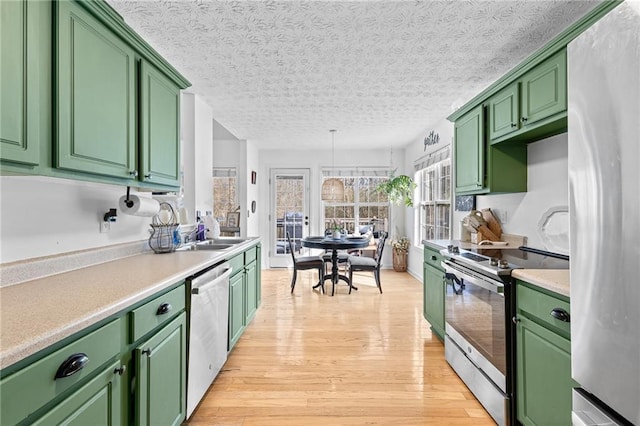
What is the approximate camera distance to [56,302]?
113 cm

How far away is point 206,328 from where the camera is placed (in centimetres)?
199

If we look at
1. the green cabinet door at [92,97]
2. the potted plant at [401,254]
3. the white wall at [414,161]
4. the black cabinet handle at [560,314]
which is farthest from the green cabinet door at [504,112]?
the potted plant at [401,254]

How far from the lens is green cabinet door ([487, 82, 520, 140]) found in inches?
88.6

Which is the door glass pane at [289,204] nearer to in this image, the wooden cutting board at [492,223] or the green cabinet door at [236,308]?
the green cabinet door at [236,308]

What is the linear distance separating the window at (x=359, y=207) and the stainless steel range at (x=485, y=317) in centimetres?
404

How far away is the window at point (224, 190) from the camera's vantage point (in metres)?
5.98

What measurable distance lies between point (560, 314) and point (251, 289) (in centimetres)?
255

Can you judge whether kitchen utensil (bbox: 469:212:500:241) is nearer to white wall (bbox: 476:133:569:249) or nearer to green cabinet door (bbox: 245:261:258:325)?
white wall (bbox: 476:133:569:249)

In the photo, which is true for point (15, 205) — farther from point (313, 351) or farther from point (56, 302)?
point (313, 351)

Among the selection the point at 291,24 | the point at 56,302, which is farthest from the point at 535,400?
the point at 291,24

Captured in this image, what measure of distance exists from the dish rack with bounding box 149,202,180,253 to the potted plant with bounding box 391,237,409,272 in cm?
447

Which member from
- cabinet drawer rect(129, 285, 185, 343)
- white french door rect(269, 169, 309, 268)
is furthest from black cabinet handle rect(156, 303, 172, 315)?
white french door rect(269, 169, 309, 268)

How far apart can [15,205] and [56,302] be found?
649 mm

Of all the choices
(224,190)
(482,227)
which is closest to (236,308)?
(482,227)
